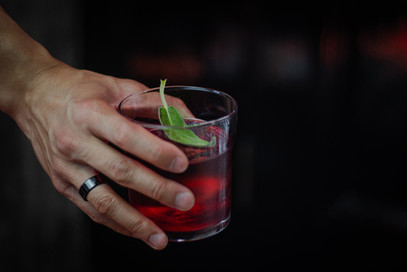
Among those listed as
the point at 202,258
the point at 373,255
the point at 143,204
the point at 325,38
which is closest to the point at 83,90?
the point at 143,204

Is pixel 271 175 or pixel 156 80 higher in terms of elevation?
pixel 156 80

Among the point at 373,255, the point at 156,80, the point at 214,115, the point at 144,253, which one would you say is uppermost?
the point at 214,115

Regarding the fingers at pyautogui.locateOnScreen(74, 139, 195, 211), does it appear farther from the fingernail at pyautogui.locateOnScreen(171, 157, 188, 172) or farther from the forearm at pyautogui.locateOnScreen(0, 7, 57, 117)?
the forearm at pyautogui.locateOnScreen(0, 7, 57, 117)

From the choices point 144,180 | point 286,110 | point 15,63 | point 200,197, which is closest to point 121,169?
point 144,180

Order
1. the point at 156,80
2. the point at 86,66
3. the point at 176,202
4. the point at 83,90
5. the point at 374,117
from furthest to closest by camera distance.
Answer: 1. the point at 86,66
2. the point at 156,80
3. the point at 374,117
4. the point at 83,90
5. the point at 176,202

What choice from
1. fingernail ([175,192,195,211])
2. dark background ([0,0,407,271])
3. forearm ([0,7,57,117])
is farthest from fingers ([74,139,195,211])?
dark background ([0,0,407,271])

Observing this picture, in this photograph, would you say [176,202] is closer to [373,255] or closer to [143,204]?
[143,204]
